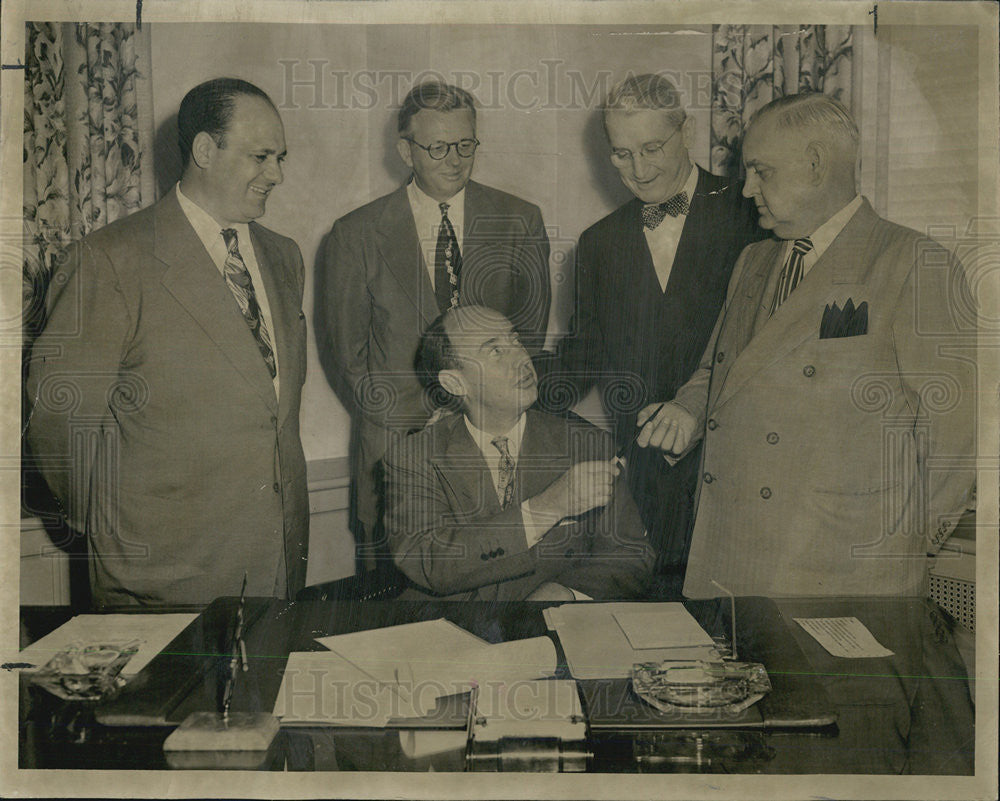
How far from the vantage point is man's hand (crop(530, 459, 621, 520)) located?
2.82m

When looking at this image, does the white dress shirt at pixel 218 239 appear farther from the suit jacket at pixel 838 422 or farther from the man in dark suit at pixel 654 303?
the suit jacket at pixel 838 422

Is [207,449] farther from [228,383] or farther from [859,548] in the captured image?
[859,548]

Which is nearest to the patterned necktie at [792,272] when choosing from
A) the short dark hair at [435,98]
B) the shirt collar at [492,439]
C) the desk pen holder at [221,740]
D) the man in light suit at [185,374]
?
the shirt collar at [492,439]

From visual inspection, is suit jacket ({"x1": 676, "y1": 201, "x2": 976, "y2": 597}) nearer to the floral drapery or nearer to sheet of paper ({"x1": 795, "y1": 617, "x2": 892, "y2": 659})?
sheet of paper ({"x1": 795, "y1": 617, "x2": 892, "y2": 659})

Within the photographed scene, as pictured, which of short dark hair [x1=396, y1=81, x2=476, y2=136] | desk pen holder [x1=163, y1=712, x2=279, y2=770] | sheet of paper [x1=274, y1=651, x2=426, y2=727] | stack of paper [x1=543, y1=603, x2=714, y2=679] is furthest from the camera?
short dark hair [x1=396, y1=81, x2=476, y2=136]

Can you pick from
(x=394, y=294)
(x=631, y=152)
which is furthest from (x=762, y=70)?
(x=394, y=294)

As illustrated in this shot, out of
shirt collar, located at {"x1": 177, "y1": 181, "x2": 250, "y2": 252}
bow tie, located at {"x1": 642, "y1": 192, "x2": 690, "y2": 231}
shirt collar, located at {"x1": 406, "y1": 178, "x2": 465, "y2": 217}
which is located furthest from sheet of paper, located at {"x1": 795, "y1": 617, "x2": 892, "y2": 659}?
shirt collar, located at {"x1": 177, "y1": 181, "x2": 250, "y2": 252}

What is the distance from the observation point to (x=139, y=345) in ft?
9.11

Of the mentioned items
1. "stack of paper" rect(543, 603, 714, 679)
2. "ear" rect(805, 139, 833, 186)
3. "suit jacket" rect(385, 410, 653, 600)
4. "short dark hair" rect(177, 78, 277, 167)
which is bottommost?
"stack of paper" rect(543, 603, 714, 679)

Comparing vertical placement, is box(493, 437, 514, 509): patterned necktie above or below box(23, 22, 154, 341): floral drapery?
below

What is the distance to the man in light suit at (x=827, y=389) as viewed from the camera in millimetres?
2777

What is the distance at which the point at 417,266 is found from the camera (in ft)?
9.27

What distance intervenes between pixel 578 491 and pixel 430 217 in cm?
97

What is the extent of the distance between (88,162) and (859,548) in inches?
105
